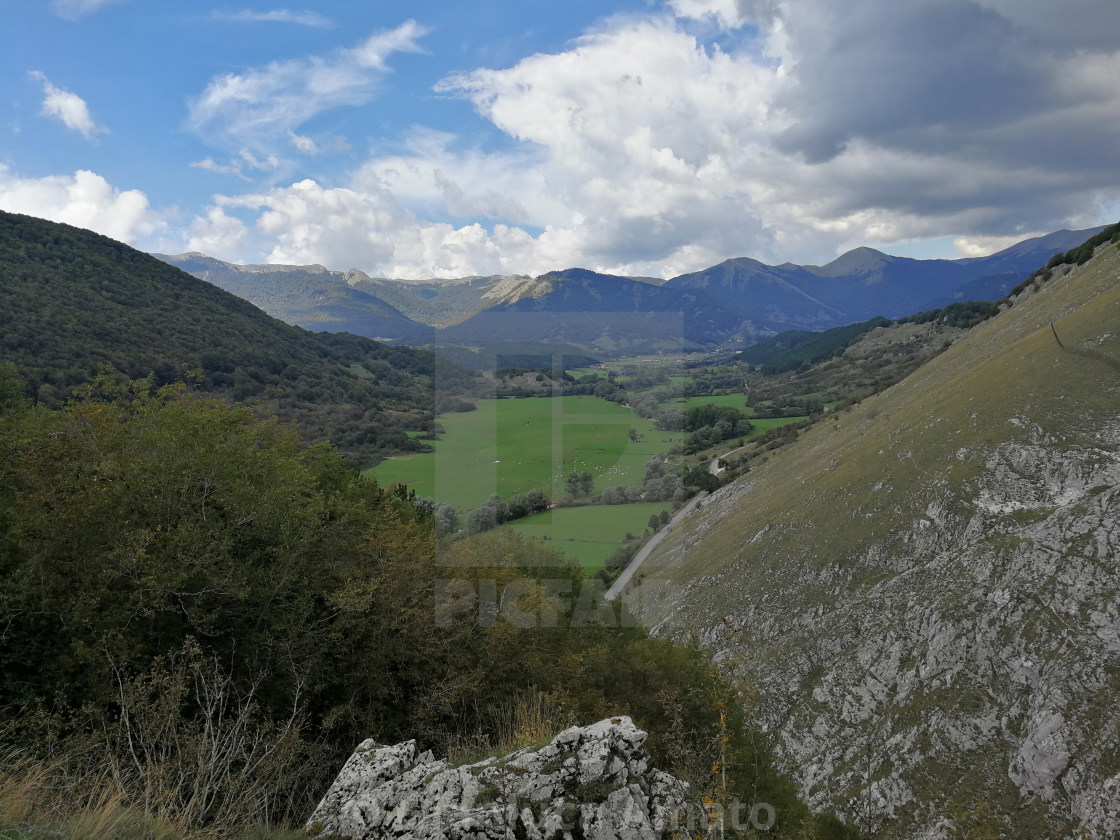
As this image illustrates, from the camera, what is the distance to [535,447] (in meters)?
30.0

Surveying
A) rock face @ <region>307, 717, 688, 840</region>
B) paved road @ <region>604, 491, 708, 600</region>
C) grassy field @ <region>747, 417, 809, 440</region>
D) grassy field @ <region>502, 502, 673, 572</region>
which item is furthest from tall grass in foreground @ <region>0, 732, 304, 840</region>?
grassy field @ <region>747, 417, 809, 440</region>

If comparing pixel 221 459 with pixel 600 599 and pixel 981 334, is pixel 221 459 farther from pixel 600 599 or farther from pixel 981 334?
pixel 981 334

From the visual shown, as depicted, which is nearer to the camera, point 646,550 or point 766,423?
point 646,550

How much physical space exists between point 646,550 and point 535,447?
638 inches

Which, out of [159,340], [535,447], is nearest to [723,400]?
[535,447]

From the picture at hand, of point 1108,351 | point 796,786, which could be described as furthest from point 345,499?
point 1108,351

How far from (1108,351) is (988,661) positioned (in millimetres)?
15853

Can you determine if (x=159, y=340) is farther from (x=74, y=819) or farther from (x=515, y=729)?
(x=74, y=819)

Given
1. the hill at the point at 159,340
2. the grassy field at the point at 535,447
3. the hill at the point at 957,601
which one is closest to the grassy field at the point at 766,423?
the hill at the point at 957,601

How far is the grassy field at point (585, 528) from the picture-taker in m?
31.8

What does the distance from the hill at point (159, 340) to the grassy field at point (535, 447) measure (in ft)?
78.4

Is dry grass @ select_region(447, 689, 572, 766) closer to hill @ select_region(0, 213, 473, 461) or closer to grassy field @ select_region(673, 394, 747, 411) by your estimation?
hill @ select_region(0, 213, 473, 461)

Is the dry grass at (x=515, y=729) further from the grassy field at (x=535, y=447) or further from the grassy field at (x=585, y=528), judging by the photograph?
the grassy field at (x=585, y=528)

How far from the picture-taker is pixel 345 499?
19922 millimetres
